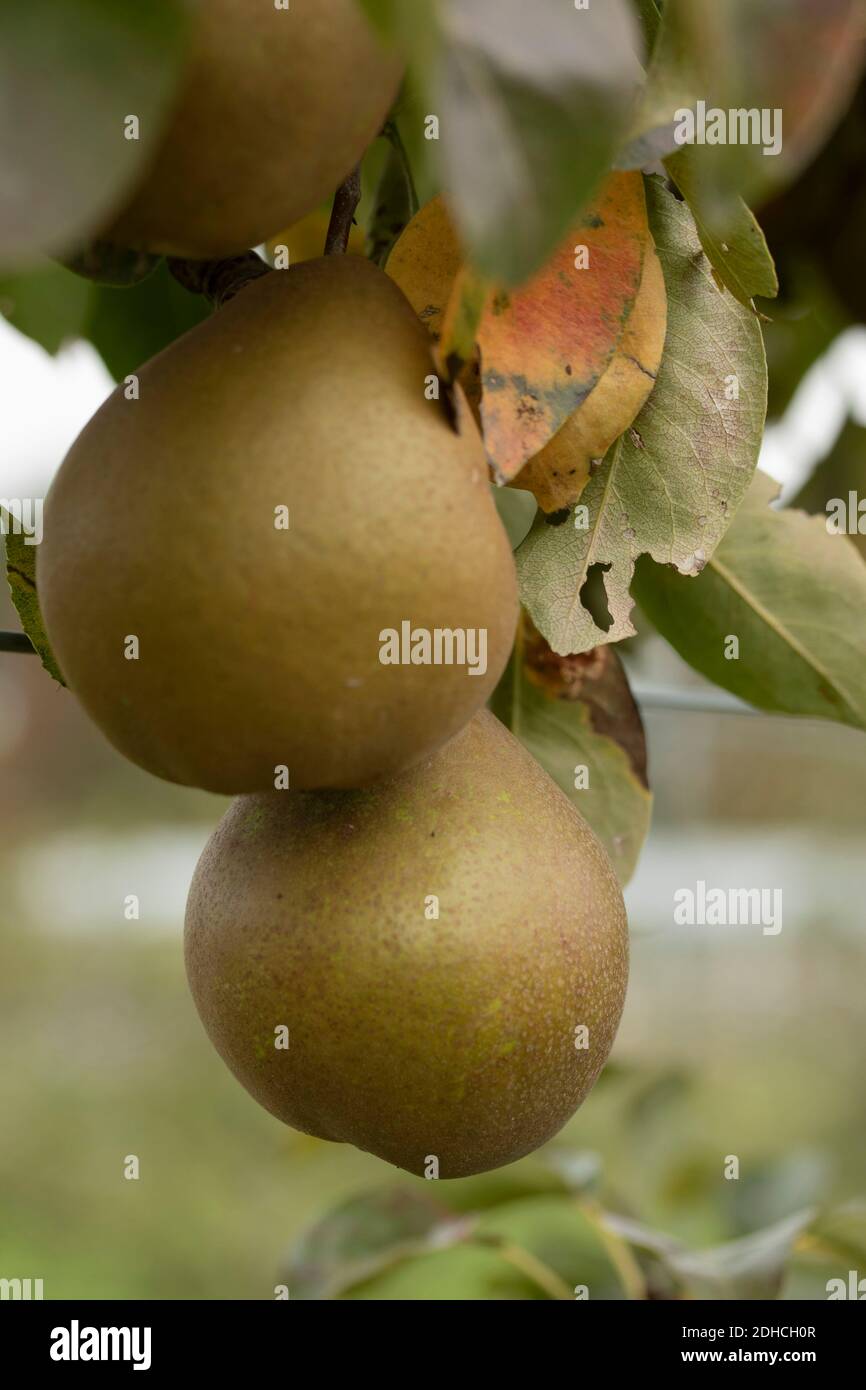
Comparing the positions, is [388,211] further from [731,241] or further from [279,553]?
[279,553]

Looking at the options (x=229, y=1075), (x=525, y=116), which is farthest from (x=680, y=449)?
(x=229, y=1075)

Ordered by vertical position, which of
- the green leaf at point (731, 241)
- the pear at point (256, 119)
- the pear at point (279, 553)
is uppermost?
the green leaf at point (731, 241)

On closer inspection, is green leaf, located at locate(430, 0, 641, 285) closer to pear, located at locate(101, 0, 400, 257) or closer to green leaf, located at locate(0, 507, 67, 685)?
pear, located at locate(101, 0, 400, 257)

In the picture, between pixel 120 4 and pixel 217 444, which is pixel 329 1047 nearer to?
pixel 217 444

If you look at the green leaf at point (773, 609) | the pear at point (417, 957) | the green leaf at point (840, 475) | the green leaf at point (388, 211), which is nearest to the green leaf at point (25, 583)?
the pear at point (417, 957)

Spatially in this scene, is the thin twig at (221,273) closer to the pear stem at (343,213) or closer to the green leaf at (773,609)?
the pear stem at (343,213)

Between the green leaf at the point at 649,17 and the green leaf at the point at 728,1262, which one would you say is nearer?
the green leaf at the point at 649,17
